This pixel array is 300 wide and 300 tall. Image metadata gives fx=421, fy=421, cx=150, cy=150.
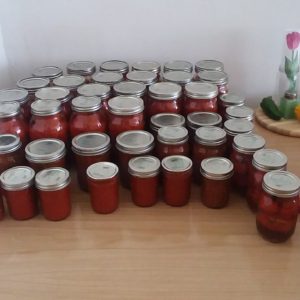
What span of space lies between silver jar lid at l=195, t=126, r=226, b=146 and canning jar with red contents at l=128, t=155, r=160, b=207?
0.28 ft

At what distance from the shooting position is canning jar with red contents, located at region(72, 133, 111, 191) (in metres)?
0.71

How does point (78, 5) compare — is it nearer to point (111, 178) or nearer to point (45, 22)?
point (45, 22)

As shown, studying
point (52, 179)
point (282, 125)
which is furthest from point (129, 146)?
point (282, 125)

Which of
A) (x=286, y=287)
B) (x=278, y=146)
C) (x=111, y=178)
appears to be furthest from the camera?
(x=278, y=146)

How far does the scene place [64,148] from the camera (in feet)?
2.34

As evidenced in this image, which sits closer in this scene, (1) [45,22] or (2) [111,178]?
(2) [111,178]

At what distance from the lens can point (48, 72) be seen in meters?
0.90

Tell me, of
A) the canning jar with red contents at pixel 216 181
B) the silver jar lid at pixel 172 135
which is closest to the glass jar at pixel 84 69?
the silver jar lid at pixel 172 135

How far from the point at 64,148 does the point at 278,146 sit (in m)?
0.43

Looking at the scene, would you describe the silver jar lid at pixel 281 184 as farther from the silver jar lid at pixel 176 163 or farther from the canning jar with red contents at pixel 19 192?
the canning jar with red contents at pixel 19 192

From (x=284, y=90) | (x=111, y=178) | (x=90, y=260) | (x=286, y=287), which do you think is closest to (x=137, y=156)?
(x=111, y=178)

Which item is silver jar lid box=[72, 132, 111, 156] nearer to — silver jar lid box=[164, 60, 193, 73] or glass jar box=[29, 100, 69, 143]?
glass jar box=[29, 100, 69, 143]

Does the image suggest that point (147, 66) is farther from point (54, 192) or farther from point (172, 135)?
point (54, 192)

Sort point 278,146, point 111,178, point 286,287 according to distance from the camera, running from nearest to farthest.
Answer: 1. point 286,287
2. point 111,178
3. point 278,146
